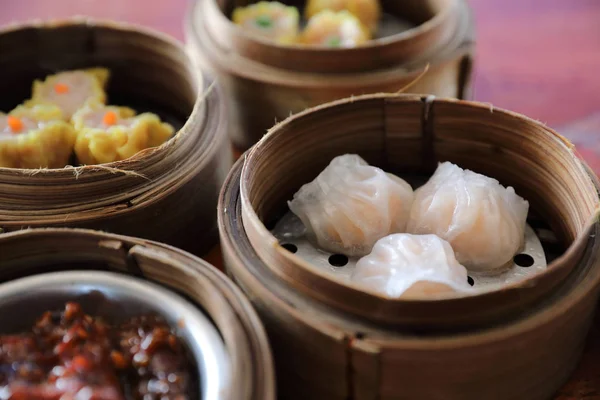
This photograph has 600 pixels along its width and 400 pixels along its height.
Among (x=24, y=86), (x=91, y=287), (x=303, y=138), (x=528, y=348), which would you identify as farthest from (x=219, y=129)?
(x=528, y=348)

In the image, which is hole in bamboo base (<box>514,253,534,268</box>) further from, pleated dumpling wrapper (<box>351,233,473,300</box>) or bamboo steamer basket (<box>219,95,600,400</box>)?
pleated dumpling wrapper (<box>351,233,473,300</box>)

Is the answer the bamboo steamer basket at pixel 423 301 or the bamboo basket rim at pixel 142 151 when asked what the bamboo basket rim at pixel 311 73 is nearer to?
the bamboo basket rim at pixel 142 151

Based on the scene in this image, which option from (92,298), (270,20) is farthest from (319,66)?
(92,298)

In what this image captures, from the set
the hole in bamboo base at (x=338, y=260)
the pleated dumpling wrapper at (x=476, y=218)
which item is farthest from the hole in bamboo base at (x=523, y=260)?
the hole in bamboo base at (x=338, y=260)

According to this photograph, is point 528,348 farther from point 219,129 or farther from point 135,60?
point 135,60

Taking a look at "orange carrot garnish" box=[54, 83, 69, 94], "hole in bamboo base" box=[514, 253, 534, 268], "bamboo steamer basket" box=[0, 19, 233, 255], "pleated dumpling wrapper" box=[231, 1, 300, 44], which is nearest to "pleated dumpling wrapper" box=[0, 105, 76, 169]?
"orange carrot garnish" box=[54, 83, 69, 94]

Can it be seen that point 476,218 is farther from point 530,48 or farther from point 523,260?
point 530,48
